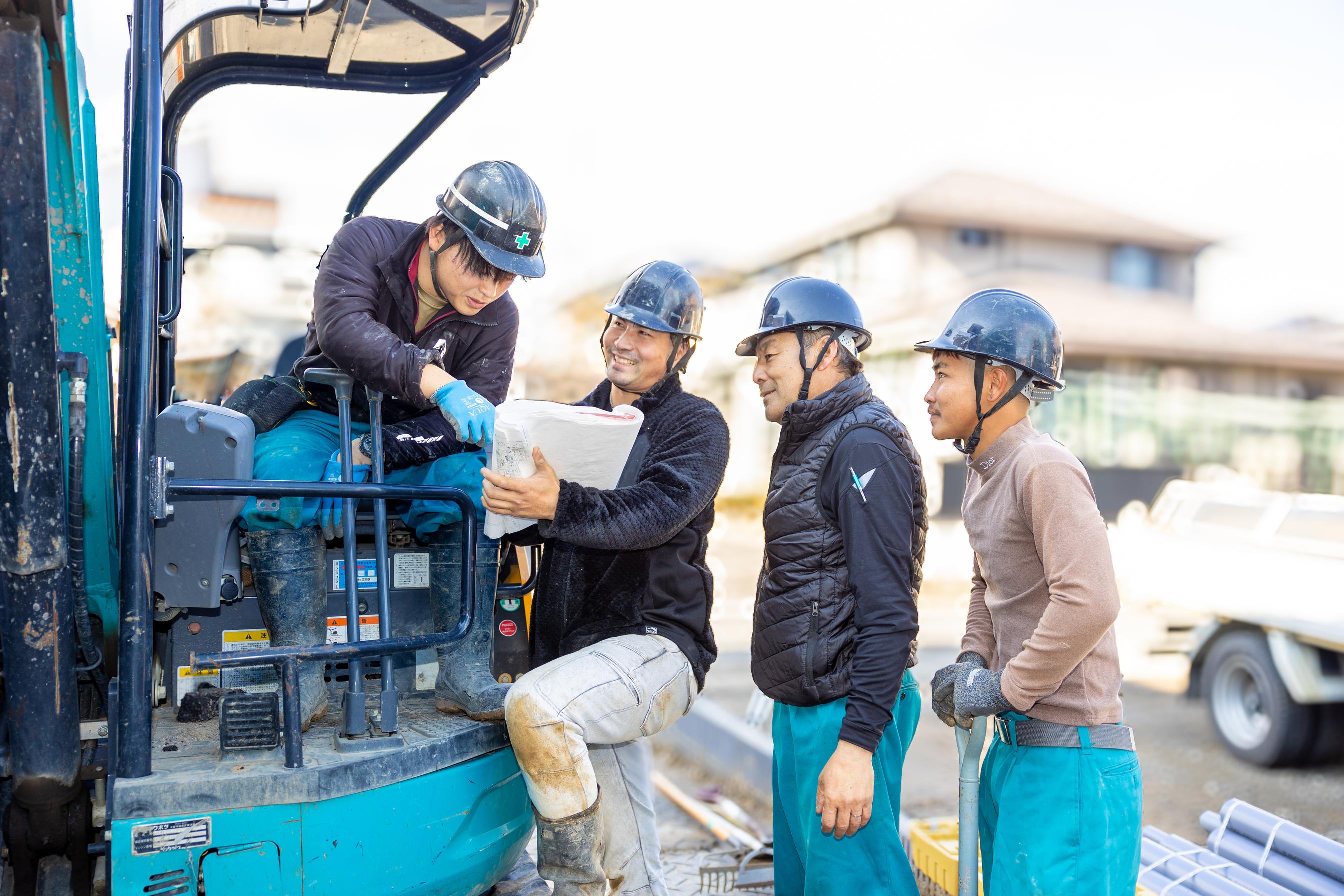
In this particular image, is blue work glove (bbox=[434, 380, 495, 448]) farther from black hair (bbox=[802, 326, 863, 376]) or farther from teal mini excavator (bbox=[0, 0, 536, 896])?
black hair (bbox=[802, 326, 863, 376])

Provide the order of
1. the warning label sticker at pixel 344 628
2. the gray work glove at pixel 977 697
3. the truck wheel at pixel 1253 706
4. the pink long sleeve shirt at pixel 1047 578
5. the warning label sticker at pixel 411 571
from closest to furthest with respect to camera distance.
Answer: the pink long sleeve shirt at pixel 1047 578 → the gray work glove at pixel 977 697 → the warning label sticker at pixel 344 628 → the warning label sticker at pixel 411 571 → the truck wheel at pixel 1253 706

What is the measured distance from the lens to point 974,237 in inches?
1364

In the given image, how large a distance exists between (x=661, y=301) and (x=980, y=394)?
39.8 inches

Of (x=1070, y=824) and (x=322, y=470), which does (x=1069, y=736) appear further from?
(x=322, y=470)

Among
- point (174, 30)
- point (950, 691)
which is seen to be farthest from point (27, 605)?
point (950, 691)

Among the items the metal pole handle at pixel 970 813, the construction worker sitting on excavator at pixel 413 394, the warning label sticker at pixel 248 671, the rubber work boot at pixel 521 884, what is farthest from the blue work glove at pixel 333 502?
the metal pole handle at pixel 970 813

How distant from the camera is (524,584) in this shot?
3.46m

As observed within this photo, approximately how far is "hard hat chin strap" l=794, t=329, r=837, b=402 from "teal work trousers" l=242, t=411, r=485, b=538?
996 mm

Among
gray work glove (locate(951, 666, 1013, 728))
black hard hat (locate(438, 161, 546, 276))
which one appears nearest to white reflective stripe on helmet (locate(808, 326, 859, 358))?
black hard hat (locate(438, 161, 546, 276))

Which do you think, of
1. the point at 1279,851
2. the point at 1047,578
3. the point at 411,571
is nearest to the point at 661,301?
the point at 411,571

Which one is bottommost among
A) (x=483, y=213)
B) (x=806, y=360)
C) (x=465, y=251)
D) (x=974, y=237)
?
(x=806, y=360)

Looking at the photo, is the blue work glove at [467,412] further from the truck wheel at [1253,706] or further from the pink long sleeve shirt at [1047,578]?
the truck wheel at [1253,706]

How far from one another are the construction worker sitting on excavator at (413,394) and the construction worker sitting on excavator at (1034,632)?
1.31 meters

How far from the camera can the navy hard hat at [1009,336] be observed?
2.81m
